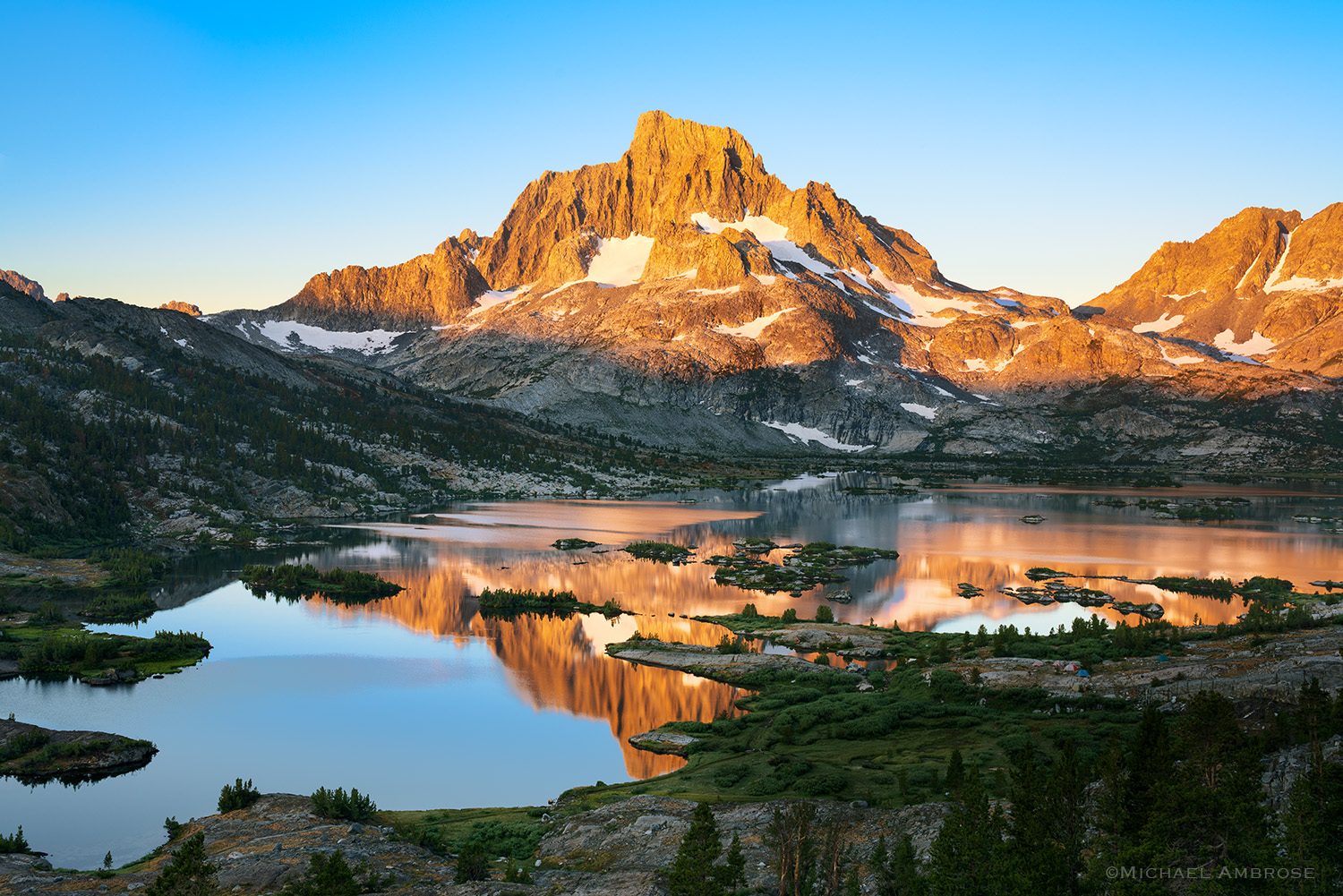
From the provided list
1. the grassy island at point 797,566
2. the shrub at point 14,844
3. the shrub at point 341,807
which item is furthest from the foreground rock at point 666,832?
the grassy island at point 797,566

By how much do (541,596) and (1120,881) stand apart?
62099mm

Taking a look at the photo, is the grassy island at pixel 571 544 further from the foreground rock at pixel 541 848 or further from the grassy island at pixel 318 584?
the foreground rock at pixel 541 848

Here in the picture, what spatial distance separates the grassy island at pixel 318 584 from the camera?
8138 cm

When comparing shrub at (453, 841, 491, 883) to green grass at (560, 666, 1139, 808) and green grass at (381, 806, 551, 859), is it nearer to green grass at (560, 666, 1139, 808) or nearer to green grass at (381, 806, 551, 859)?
green grass at (381, 806, 551, 859)

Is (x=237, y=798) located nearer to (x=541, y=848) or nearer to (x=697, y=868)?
(x=541, y=848)

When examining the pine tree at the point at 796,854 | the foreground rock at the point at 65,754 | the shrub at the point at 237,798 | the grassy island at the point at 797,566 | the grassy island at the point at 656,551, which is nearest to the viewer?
the pine tree at the point at 796,854

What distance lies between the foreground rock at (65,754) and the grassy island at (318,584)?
1527 inches

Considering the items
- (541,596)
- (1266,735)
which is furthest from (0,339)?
(1266,735)

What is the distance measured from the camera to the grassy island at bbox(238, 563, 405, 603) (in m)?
81.4

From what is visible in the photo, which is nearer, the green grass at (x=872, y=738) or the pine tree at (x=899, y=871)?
the pine tree at (x=899, y=871)

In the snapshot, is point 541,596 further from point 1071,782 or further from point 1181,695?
point 1071,782

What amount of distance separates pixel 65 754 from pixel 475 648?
88.2 feet

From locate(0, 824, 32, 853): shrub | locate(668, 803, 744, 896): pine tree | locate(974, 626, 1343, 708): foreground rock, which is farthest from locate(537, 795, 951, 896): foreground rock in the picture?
locate(0, 824, 32, 853): shrub

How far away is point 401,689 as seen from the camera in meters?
52.8
